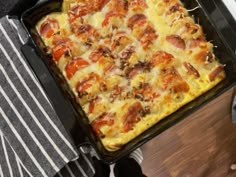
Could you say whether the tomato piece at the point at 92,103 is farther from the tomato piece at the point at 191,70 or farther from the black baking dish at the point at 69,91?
the tomato piece at the point at 191,70

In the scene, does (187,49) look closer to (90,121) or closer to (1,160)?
(90,121)

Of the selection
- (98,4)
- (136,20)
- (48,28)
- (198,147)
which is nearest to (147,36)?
(136,20)

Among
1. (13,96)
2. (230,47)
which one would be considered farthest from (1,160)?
(230,47)

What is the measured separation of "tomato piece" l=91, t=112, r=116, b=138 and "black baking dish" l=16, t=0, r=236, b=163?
0.05 ft

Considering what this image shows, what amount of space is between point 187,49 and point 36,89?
1.39 ft

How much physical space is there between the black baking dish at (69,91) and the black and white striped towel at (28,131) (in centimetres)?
11

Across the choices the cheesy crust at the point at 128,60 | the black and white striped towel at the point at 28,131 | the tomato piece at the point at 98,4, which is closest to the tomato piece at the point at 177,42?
the cheesy crust at the point at 128,60

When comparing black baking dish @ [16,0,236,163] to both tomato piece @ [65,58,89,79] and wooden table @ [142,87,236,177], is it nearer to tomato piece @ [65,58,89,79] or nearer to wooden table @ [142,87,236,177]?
tomato piece @ [65,58,89,79]

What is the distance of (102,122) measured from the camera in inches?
46.6

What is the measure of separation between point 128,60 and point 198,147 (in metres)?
0.37

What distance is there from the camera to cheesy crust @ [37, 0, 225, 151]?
120 centimetres

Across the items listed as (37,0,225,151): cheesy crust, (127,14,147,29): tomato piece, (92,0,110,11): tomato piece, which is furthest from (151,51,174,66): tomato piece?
(92,0,110,11): tomato piece

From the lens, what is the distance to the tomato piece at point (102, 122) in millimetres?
1181

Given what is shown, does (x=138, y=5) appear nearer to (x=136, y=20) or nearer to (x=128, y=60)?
(x=136, y=20)
